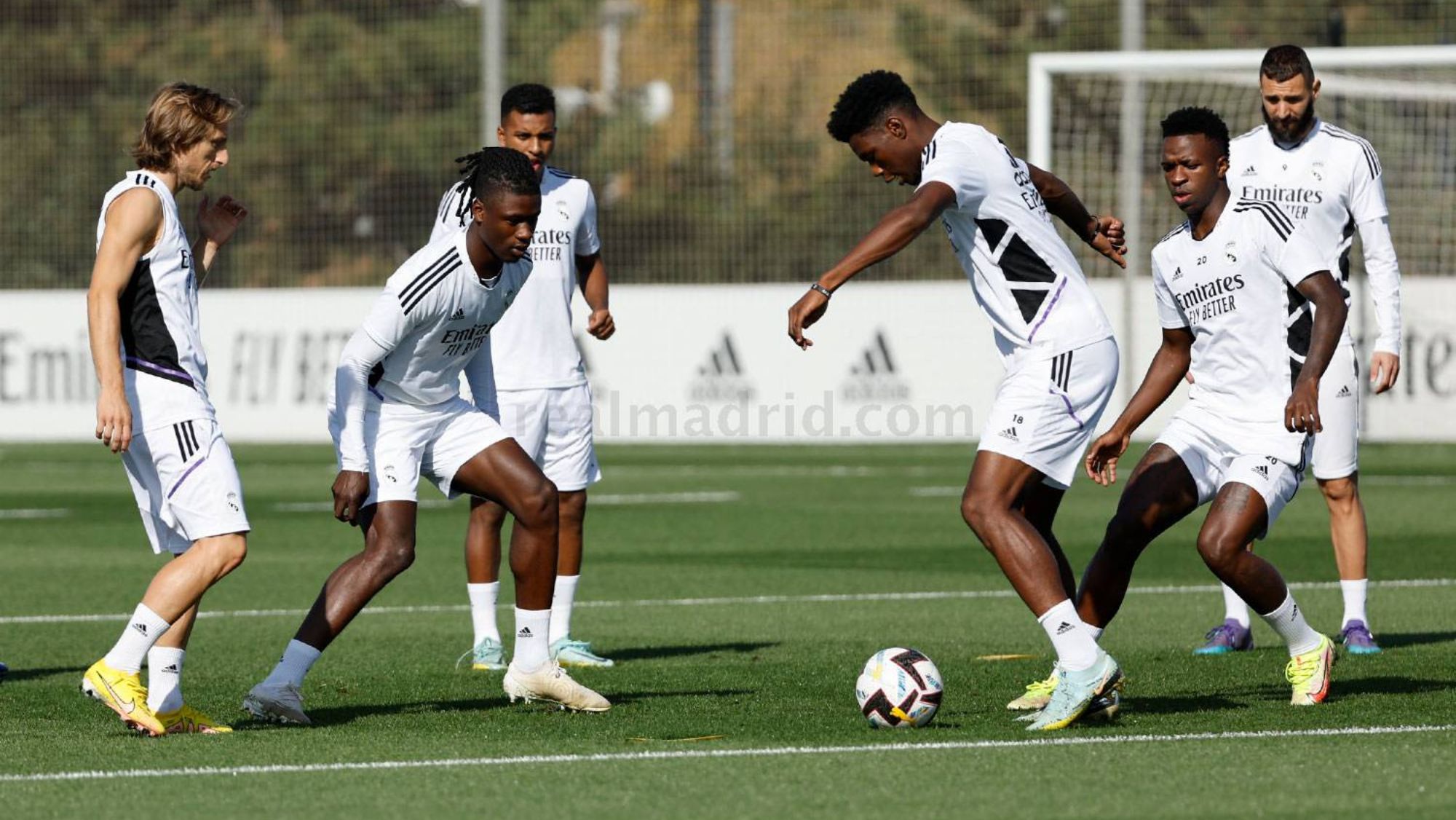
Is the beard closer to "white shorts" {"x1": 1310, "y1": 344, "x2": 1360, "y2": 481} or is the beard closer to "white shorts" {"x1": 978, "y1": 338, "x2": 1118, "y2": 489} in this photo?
"white shorts" {"x1": 1310, "y1": 344, "x2": 1360, "y2": 481}

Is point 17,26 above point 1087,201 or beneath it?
above

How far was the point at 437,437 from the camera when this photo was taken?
25.7 feet

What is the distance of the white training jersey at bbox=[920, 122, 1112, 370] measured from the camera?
743cm

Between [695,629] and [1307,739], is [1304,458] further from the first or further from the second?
[695,629]

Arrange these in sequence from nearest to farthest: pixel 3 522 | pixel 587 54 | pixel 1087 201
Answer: pixel 3 522 < pixel 1087 201 < pixel 587 54

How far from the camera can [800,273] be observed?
98.7 ft

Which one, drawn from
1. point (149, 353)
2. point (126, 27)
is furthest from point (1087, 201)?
point (126, 27)

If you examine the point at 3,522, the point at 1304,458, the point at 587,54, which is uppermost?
the point at 587,54

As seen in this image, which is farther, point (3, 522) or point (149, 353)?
point (3, 522)

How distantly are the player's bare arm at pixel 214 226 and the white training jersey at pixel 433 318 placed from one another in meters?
0.66

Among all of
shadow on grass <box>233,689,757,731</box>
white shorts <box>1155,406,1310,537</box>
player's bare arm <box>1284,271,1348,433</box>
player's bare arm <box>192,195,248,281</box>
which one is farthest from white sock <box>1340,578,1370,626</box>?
player's bare arm <box>192,195,248,281</box>

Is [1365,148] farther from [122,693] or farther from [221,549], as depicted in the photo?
[122,693]

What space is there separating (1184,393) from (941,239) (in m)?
9.33

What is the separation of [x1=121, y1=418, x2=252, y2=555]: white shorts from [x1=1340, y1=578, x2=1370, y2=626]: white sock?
16.4ft
